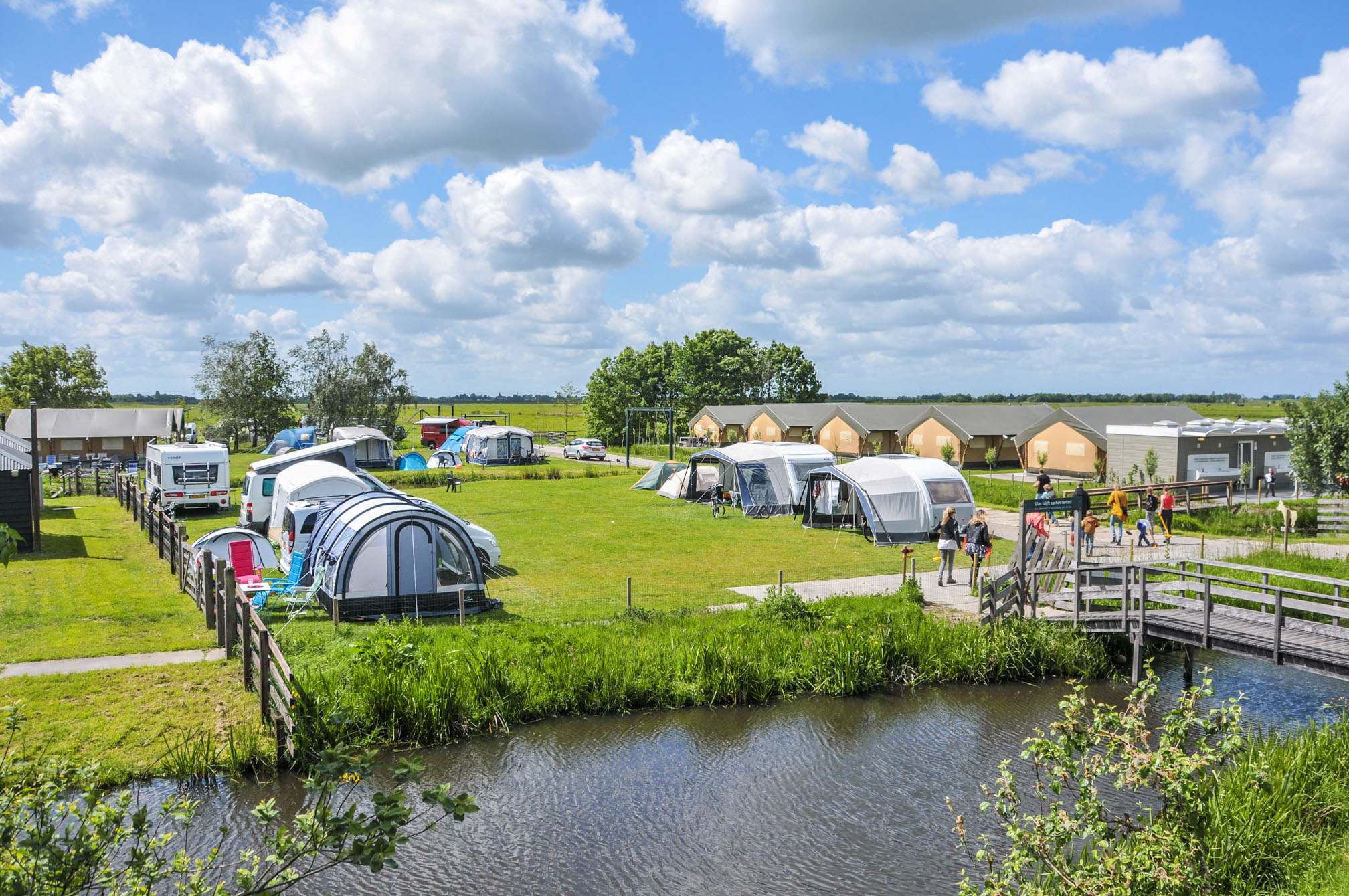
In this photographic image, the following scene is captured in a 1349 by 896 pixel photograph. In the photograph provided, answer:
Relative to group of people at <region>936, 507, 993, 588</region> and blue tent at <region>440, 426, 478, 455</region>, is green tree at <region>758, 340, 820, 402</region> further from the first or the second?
group of people at <region>936, 507, 993, 588</region>

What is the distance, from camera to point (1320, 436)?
29734 mm

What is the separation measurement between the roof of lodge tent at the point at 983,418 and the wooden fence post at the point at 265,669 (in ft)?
141

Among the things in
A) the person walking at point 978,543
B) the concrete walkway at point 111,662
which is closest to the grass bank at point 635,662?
the concrete walkway at point 111,662

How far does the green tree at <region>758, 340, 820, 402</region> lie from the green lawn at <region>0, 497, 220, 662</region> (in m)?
65.0

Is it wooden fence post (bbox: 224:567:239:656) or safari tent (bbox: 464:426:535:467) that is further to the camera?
safari tent (bbox: 464:426:535:467)

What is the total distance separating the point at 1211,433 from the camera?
35.7 metres

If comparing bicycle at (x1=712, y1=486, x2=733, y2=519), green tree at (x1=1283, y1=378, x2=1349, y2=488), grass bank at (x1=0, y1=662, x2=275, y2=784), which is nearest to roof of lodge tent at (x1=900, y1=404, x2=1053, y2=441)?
green tree at (x1=1283, y1=378, x2=1349, y2=488)

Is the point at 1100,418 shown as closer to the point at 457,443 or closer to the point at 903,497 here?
the point at 903,497

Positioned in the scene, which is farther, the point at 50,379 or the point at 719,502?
the point at 50,379

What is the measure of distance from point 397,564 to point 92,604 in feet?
18.3

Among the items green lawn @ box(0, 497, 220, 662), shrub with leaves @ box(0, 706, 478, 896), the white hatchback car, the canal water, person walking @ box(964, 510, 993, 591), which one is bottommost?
the canal water

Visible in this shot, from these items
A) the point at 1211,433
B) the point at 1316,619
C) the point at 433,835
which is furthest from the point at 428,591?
the point at 1211,433

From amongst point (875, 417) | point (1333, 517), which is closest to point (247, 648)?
point (1333, 517)

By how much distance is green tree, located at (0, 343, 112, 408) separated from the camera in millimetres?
65375
